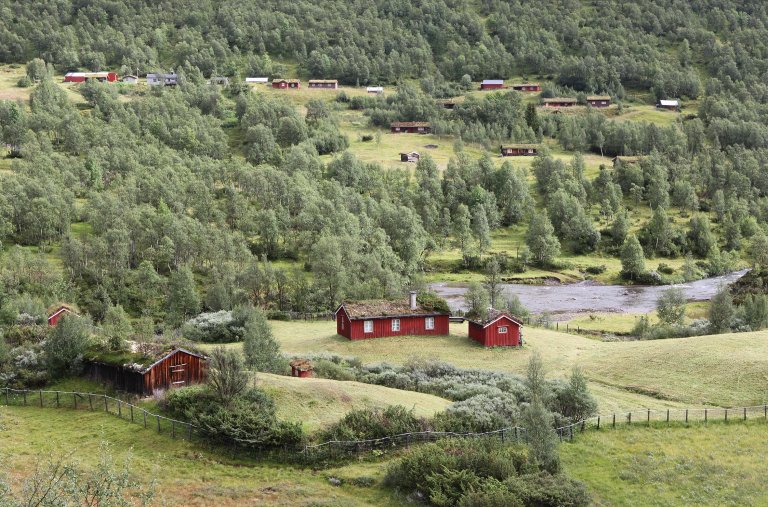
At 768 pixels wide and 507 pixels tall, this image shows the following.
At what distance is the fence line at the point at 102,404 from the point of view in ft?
148

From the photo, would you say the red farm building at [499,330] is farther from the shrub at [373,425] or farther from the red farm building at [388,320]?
the shrub at [373,425]

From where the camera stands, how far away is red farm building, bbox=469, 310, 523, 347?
66.2 m

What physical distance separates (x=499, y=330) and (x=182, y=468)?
31559 mm

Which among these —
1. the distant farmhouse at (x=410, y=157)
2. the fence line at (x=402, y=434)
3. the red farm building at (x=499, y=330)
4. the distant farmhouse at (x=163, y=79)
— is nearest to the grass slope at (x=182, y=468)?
the fence line at (x=402, y=434)

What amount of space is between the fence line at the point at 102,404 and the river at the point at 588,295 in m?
51.2

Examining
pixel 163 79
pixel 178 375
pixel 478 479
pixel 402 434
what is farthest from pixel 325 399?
pixel 163 79

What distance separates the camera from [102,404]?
159ft

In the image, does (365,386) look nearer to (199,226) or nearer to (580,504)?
(580,504)

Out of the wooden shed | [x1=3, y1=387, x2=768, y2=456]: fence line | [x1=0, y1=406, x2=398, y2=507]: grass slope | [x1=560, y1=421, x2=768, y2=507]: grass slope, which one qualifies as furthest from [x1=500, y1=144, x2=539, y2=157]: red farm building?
[x1=0, y1=406, x2=398, y2=507]: grass slope

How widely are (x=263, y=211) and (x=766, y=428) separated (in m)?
78.6

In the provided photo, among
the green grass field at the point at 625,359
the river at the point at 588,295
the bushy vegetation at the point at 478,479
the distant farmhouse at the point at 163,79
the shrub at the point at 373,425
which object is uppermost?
the distant farmhouse at the point at 163,79

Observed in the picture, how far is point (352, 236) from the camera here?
112688 mm

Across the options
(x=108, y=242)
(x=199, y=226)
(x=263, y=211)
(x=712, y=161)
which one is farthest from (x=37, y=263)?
(x=712, y=161)

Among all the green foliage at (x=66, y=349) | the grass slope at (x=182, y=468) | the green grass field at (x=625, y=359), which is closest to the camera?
the grass slope at (x=182, y=468)
